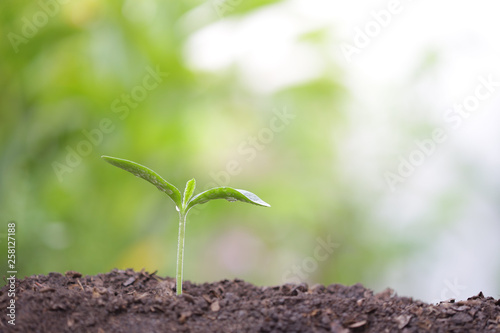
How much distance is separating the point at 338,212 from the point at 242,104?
66 centimetres

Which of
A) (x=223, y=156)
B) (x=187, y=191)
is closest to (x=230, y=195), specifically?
(x=187, y=191)

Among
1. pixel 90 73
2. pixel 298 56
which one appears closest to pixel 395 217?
pixel 298 56

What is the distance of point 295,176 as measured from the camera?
234cm
